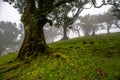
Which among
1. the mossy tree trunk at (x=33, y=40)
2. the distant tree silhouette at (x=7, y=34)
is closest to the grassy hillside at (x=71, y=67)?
the mossy tree trunk at (x=33, y=40)

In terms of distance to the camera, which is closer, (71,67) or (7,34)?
(71,67)

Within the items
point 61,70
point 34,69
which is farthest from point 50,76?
point 34,69

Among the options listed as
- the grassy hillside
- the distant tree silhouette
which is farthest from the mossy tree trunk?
the distant tree silhouette

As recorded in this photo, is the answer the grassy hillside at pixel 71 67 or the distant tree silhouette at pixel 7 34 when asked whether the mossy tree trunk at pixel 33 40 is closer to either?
the grassy hillside at pixel 71 67

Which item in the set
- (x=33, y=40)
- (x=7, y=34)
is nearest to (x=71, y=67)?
(x=33, y=40)

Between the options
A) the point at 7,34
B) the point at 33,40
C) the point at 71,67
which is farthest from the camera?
the point at 7,34

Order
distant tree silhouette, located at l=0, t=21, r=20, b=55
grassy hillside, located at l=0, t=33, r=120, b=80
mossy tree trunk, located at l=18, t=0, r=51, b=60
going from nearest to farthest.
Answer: grassy hillside, located at l=0, t=33, r=120, b=80 < mossy tree trunk, located at l=18, t=0, r=51, b=60 < distant tree silhouette, located at l=0, t=21, r=20, b=55

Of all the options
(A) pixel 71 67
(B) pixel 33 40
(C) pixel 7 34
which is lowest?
(A) pixel 71 67

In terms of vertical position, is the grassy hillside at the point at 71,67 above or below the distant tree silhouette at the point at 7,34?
below

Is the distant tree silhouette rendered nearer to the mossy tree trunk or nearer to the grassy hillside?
the mossy tree trunk

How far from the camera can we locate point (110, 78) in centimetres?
1339

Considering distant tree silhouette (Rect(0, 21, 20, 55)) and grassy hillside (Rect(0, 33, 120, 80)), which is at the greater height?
distant tree silhouette (Rect(0, 21, 20, 55))

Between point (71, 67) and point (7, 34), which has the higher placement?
point (7, 34)

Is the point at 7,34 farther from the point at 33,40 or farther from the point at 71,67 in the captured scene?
the point at 71,67
